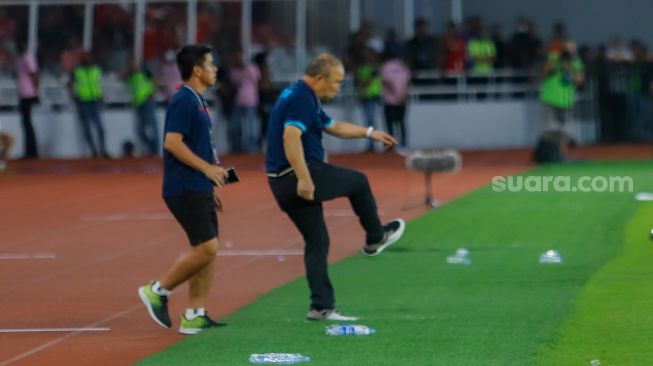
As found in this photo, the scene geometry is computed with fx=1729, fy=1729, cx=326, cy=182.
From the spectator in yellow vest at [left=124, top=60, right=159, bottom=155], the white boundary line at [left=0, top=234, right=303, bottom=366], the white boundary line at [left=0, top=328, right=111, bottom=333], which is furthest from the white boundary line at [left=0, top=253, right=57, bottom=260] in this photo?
the spectator in yellow vest at [left=124, top=60, right=159, bottom=155]

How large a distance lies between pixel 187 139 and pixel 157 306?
1211 millimetres

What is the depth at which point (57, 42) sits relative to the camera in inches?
1575

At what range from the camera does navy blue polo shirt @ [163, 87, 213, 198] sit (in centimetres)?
1209

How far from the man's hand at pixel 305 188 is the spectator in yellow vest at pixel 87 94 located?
2594 centimetres

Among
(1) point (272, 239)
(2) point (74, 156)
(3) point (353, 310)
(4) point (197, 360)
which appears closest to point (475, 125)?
(2) point (74, 156)

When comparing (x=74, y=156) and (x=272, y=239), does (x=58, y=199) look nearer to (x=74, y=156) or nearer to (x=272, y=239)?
(x=272, y=239)

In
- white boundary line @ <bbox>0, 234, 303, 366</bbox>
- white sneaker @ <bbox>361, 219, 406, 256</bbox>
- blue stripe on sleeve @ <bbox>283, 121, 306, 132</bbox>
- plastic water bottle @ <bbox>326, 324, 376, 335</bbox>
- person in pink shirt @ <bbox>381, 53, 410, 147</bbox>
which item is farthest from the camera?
person in pink shirt @ <bbox>381, 53, 410, 147</bbox>

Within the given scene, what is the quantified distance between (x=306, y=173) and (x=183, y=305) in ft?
7.91

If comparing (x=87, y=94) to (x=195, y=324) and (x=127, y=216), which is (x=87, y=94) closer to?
(x=127, y=216)

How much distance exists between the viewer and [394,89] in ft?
121

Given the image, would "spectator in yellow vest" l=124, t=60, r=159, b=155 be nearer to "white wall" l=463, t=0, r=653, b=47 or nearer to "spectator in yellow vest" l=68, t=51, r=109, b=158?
"spectator in yellow vest" l=68, t=51, r=109, b=158

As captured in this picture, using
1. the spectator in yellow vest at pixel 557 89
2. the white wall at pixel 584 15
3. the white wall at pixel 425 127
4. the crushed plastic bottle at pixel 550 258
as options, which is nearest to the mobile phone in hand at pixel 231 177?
the crushed plastic bottle at pixel 550 258

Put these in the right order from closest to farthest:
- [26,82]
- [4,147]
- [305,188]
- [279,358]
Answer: [279,358] → [305,188] → [4,147] → [26,82]

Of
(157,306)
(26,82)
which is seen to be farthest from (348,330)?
(26,82)
